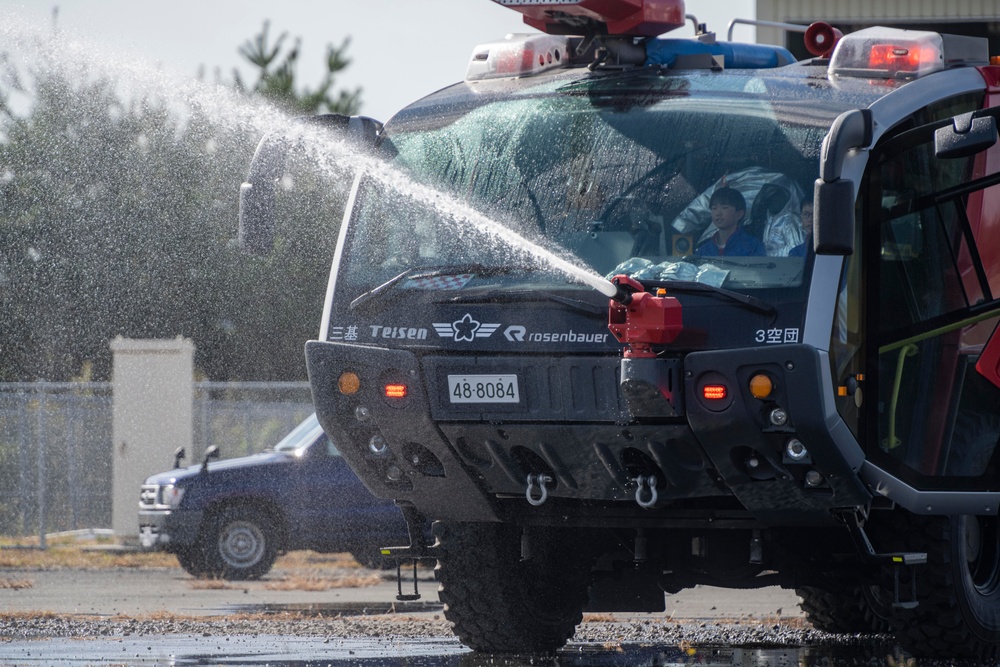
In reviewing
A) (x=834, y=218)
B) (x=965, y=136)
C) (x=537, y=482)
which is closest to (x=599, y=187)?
(x=834, y=218)

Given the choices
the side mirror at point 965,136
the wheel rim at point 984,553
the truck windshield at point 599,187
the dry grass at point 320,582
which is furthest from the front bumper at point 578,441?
the dry grass at point 320,582

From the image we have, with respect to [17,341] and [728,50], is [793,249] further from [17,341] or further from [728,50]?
[17,341]

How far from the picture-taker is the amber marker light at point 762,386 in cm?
725

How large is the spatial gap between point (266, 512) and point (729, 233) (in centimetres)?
883

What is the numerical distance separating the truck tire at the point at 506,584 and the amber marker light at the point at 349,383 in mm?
1276

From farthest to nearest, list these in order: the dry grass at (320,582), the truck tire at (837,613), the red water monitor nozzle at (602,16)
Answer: the dry grass at (320,582)
the truck tire at (837,613)
the red water monitor nozzle at (602,16)

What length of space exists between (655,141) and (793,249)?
0.94 metres

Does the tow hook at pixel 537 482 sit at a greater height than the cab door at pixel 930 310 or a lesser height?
lesser

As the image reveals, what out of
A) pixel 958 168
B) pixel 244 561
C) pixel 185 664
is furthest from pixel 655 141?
pixel 244 561

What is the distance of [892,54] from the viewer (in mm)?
8148

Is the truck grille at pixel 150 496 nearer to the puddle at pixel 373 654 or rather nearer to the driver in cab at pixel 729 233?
the puddle at pixel 373 654

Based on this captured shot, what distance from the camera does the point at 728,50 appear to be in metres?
9.08

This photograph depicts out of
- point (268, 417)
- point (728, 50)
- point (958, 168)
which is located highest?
point (728, 50)

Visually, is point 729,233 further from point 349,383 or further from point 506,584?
point 506,584
